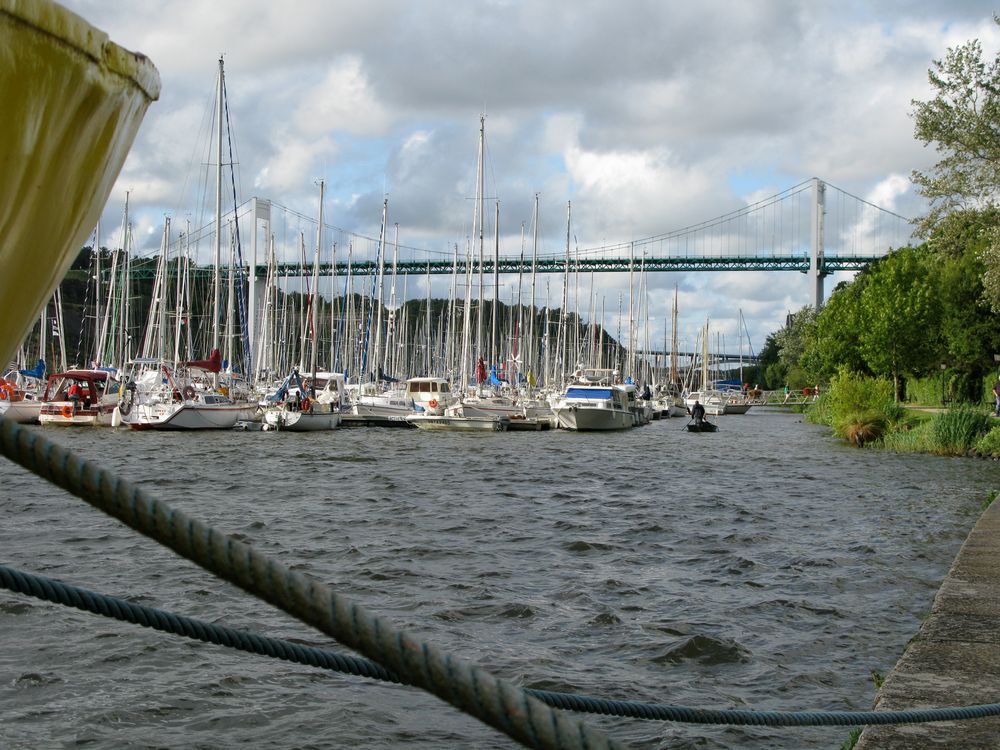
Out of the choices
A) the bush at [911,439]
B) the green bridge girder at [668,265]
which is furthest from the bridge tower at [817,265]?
the bush at [911,439]

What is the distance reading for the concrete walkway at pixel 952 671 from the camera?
16.1 feet

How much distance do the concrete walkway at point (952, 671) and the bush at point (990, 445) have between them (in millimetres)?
19906

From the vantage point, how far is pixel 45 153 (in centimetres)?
211

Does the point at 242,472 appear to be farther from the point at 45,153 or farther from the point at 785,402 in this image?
the point at 785,402

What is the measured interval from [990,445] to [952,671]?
77.2 feet

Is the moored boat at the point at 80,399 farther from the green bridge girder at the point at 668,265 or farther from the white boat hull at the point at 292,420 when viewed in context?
the green bridge girder at the point at 668,265

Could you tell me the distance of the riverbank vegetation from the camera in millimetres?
25406

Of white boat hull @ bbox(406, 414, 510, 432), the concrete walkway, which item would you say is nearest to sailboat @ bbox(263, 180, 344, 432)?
white boat hull @ bbox(406, 414, 510, 432)

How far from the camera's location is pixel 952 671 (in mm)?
6008

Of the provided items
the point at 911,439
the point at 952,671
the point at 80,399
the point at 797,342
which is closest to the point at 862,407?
the point at 911,439

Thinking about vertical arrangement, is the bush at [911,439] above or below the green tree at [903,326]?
below

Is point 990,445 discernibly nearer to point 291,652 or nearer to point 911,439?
point 911,439

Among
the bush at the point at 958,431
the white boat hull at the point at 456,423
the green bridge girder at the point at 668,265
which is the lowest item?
the white boat hull at the point at 456,423

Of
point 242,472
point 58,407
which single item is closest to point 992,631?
point 242,472
